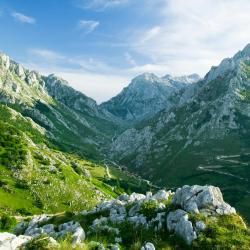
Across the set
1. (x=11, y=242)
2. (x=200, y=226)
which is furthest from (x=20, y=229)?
(x=11, y=242)

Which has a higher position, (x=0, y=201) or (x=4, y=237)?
(x=4, y=237)

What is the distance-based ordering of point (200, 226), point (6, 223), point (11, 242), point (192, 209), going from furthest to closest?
point (6, 223), point (192, 209), point (200, 226), point (11, 242)

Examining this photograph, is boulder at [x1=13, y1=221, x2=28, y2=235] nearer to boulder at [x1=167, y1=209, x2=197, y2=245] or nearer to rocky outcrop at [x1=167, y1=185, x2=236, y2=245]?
rocky outcrop at [x1=167, y1=185, x2=236, y2=245]

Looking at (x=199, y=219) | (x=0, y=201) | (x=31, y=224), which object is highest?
(x=199, y=219)

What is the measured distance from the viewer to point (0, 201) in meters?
200

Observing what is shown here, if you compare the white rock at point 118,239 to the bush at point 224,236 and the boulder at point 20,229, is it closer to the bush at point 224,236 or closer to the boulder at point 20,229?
the bush at point 224,236

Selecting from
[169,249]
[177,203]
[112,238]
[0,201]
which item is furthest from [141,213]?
[0,201]

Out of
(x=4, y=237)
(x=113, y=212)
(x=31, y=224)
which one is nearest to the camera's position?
(x=4, y=237)

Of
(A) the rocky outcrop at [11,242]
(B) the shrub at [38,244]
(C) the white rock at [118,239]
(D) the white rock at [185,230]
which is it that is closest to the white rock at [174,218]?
(D) the white rock at [185,230]

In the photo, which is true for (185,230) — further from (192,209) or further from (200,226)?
(192,209)

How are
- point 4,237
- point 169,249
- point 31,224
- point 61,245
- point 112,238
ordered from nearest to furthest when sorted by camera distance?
point 61,245 → point 4,237 → point 169,249 → point 112,238 → point 31,224

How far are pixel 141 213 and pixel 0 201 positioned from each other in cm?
16608

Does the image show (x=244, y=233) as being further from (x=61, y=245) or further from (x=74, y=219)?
(x=74, y=219)

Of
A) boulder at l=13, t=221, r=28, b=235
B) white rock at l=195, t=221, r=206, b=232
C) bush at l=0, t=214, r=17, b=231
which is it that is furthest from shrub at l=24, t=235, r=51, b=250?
bush at l=0, t=214, r=17, b=231
